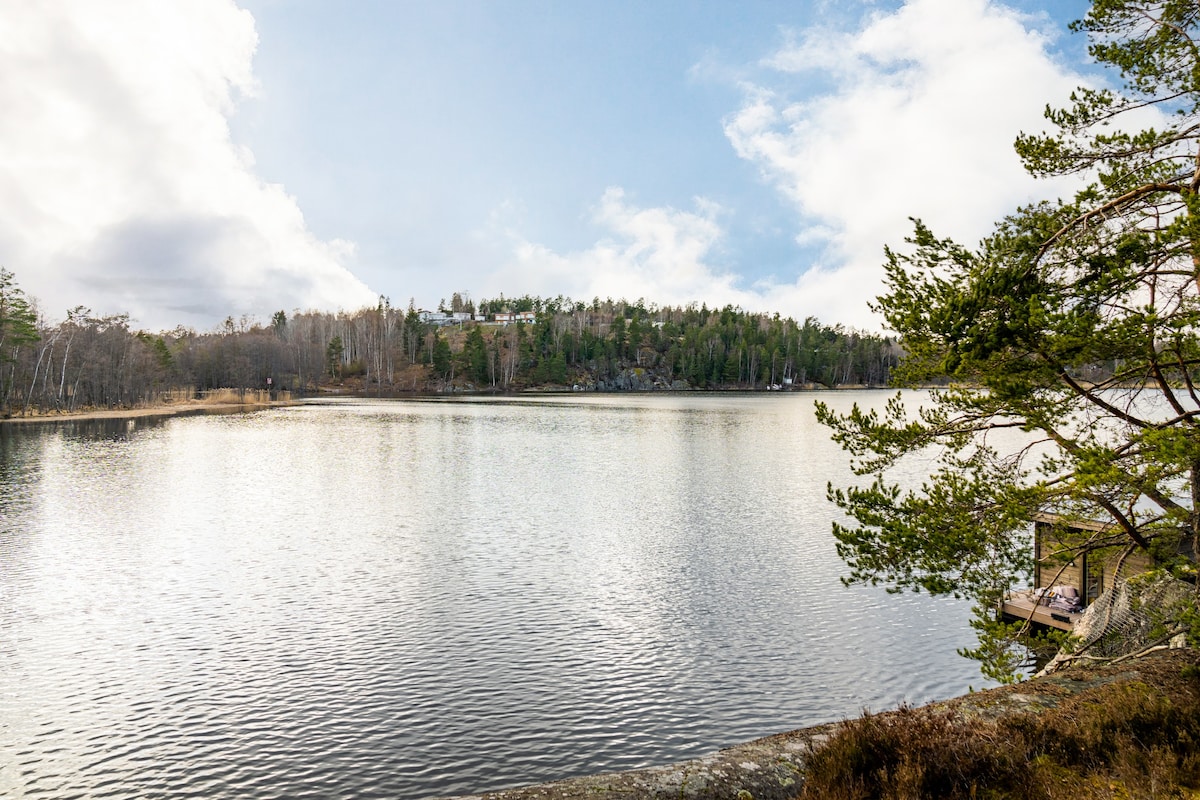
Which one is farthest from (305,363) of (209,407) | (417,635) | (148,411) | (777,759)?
(777,759)

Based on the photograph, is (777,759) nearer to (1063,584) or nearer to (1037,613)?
(1037,613)

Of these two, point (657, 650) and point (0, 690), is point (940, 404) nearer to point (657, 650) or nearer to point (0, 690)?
point (657, 650)

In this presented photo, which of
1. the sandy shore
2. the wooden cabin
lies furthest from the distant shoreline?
the wooden cabin

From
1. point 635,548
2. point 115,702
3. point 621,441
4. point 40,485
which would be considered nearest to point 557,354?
point 621,441

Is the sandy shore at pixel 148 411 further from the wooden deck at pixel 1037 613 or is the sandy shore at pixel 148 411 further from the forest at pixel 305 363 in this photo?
the wooden deck at pixel 1037 613

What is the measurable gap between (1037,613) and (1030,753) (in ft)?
37.4

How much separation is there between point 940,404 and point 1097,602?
5.06m

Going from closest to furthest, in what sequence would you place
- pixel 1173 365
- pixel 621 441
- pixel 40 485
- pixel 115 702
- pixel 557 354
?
→ 1. pixel 1173 365
2. pixel 115 702
3. pixel 40 485
4. pixel 621 441
5. pixel 557 354

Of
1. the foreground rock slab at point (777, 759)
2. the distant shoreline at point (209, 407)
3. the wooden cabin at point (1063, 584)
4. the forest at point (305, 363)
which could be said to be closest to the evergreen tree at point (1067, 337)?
the foreground rock slab at point (777, 759)

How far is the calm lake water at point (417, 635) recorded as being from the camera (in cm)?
1191

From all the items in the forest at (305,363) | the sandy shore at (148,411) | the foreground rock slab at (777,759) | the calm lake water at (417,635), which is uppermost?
the forest at (305,363)

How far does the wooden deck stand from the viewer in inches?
652

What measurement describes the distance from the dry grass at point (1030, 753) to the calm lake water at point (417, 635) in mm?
5110

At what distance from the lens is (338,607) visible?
19.0 meters
